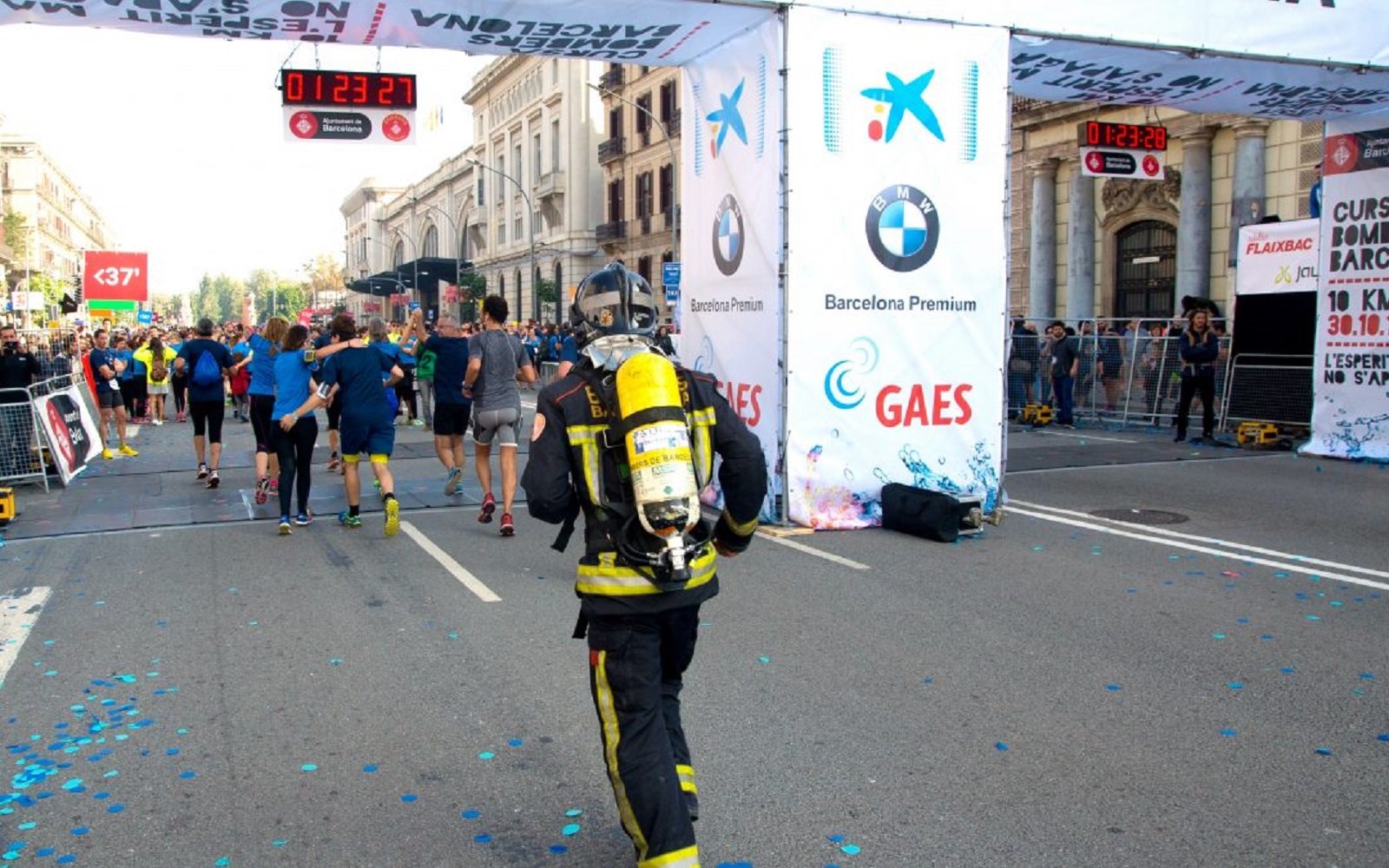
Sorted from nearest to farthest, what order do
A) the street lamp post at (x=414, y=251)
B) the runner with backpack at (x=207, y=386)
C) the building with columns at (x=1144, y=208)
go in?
the runner with backpack at (x=207, y=386), the building with columns at (x=1144, y=208), the street lamp post at (x=414, y=251)

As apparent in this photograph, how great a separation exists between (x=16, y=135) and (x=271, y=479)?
356 ft

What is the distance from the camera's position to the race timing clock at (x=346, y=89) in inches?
423

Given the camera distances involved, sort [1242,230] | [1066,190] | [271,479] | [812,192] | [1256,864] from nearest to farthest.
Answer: [1256,864] < [812,192] < [271,479] < [1242,230] < [1066,190]

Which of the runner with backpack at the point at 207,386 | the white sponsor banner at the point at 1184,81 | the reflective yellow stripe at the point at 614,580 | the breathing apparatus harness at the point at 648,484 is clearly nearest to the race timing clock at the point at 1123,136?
the white sponsor banner at the point at 1184,81

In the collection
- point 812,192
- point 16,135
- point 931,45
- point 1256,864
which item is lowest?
point 1256,864

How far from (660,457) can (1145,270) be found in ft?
82.9

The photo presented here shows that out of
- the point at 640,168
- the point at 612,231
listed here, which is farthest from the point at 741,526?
the point at 612,231

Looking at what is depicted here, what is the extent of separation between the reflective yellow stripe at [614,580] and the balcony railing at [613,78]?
163 feet

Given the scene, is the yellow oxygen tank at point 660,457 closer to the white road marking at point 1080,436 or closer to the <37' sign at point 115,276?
the white road marking at point 1080,436

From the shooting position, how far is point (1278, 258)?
16828 millimetres

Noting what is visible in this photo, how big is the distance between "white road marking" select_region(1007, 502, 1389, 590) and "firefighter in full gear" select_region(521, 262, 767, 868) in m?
5.65

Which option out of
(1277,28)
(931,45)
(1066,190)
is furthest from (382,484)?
(1066,190)

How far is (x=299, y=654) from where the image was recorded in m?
5.82

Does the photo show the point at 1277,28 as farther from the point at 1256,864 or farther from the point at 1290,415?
the point at 1256,864
